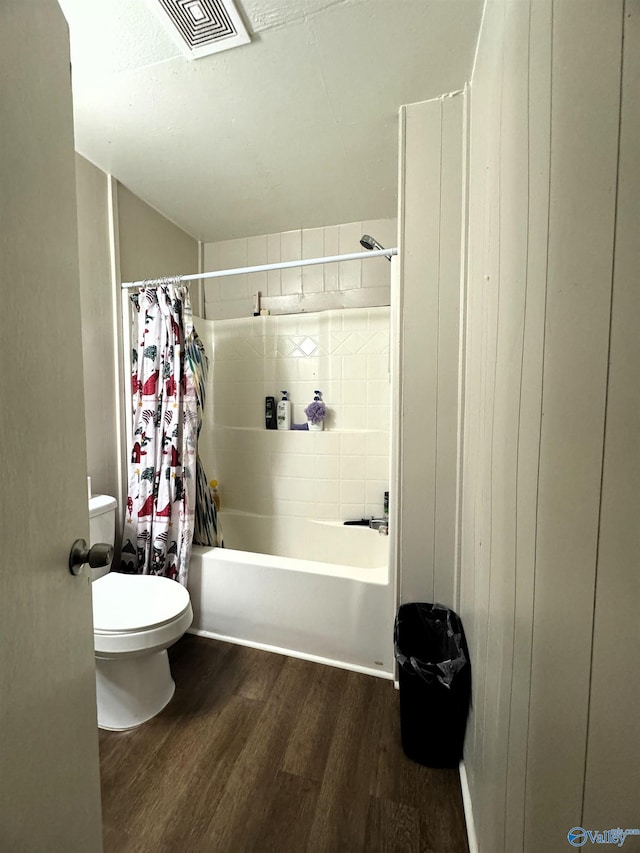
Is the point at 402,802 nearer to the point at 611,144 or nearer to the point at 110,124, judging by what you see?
the point at 611,144

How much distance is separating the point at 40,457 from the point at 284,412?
6.11 feet

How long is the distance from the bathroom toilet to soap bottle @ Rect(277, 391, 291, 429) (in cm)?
120

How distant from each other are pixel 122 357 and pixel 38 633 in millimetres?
1607

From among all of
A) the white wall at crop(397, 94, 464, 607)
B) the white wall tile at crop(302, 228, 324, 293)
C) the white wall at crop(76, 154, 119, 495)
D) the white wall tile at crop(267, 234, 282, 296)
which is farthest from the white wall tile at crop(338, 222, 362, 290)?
the white wall at crop(76, 154, 119, 495)

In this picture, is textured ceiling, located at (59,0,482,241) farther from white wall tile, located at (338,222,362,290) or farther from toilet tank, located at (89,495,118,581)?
toilet tank, located at (89,495,118,581)

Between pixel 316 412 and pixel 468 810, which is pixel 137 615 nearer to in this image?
pixel 468 810

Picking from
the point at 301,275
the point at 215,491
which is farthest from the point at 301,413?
the point at 301,275

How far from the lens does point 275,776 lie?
109cm

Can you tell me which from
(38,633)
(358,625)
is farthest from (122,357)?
(358,625)

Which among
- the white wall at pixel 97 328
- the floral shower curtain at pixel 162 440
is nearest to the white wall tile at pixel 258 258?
the floral shower curtain at pixel 162 440

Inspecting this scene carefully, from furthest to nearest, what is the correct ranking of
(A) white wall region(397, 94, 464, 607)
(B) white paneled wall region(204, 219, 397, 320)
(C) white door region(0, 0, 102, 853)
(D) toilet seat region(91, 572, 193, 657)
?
(B) white paneled wall region(204, 219, 397, 320) < (A) white wall region(397, 94, 464, 607) < (D) toilet seat region(91, 572, 193, 657) < (C) white door region(0, 0, 102, 853)

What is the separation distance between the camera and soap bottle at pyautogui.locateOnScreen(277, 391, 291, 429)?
2365 millimetres

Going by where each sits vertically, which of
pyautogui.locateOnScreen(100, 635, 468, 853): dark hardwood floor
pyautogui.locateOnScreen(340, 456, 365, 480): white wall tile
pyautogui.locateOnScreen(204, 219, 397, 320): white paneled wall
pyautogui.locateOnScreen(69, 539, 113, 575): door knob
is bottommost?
pyautogui.locateOnScreen(100, 635, 468, 853): dark hardwood floor

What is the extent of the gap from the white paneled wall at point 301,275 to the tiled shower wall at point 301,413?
0.10 meters
